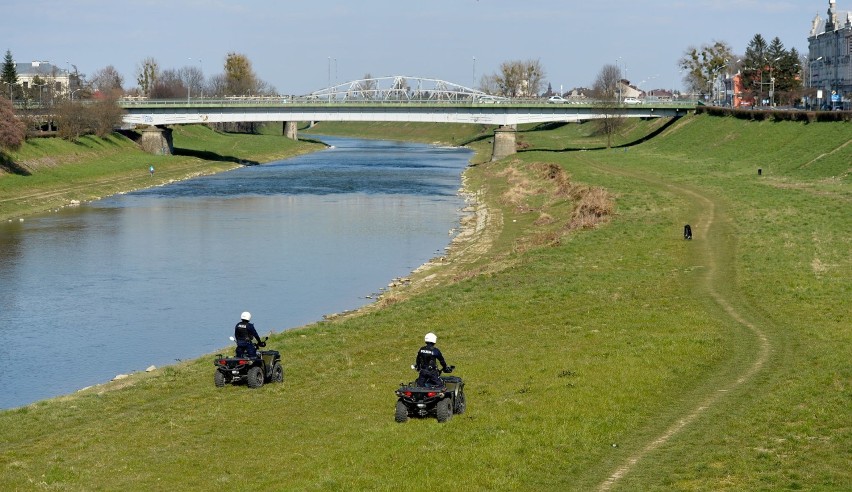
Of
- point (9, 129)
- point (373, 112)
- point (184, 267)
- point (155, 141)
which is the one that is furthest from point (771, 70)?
point (184, 267)

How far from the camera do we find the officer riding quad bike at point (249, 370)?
92.4 ft

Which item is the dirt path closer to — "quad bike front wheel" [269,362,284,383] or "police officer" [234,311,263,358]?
"police officer" [234,311,263,358]

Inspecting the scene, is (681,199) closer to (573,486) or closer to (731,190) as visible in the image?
(731,190)

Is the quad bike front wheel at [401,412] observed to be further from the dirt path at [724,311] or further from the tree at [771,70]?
the tree at [771,70]

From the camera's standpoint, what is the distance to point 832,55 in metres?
171

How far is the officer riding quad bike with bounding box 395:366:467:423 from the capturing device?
23297mm

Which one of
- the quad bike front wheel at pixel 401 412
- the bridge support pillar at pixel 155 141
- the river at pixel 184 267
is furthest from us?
the bridge support pillar at pixel 155 141

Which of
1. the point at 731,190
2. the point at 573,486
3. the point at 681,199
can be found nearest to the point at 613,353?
the point at 573,486


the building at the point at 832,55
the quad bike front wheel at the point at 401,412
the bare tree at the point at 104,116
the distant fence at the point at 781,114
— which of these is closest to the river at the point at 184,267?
the quad bike front wheel at the point at 401,412

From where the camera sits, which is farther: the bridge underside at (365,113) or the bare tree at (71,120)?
the bridge underside at (365,113)

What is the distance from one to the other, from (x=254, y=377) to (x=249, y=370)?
0.21 meters

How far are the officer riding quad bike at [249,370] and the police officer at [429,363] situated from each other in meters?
6.01

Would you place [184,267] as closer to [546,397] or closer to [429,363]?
[546,397]

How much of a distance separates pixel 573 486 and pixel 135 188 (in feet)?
314
